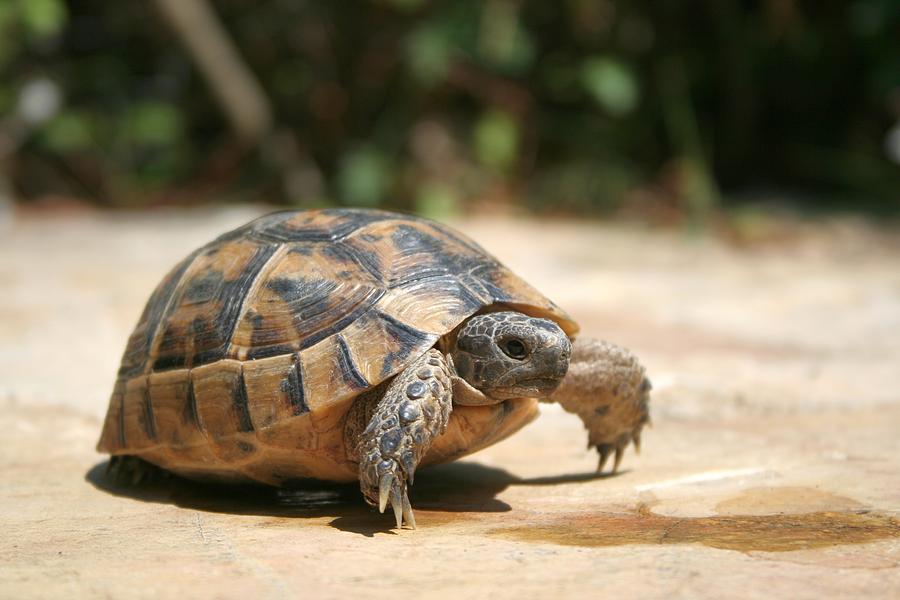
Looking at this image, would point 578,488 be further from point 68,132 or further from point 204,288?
point 68,132

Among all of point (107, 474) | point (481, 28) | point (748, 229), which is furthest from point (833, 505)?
point (481, 28)

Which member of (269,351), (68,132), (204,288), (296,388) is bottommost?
(296,388)

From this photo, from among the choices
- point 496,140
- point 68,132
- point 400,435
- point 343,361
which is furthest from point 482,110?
point 400,435

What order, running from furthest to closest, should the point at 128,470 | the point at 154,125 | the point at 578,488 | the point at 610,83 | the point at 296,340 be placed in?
1. the point at 154,125
2. the point at 610,83
3. the point at 128,470
4. the point at 578,488
5. the point at 296,340

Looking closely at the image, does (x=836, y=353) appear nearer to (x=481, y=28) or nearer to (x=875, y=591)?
(x=875, y=591)

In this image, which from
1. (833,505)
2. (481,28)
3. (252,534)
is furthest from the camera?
(481,28)

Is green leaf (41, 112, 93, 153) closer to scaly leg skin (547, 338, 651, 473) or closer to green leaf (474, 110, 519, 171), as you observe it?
green leaf (474, 110, 519, 171)

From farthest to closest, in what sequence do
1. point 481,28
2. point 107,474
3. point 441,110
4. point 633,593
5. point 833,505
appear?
point 441,110
point 481,28
point 107,474
point 833,505
point 633,593

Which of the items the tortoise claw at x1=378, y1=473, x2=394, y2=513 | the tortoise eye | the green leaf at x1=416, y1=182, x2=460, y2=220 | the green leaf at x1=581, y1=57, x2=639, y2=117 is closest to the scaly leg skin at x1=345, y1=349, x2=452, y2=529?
the tortoise claw at x1=378, y1=473, x2=394, y2=513
